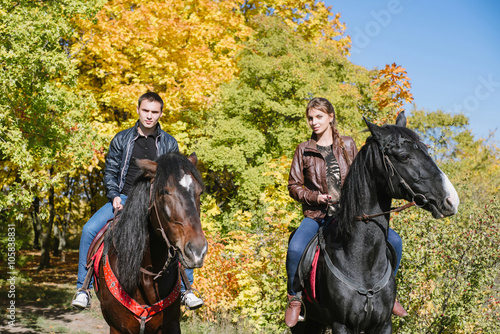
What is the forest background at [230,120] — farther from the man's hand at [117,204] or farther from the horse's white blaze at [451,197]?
the man's hand at [117,204]

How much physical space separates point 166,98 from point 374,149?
10.0 meters

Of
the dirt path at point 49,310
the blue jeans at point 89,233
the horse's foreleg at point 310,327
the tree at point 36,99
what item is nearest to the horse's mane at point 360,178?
the horse's foreleg at point 310,327

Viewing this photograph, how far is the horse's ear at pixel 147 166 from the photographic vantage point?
3.50 metres

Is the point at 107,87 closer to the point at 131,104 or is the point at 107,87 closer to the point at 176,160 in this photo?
the point at 131,104

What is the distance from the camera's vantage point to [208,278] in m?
9.30

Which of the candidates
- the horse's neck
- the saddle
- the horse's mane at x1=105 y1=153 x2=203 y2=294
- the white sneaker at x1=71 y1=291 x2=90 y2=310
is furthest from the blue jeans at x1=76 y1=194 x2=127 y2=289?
the horse's neck

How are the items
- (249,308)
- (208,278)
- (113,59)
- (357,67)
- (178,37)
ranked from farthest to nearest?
(357,67) → (178,37) → (113,59) → (208,278) → (249,308)

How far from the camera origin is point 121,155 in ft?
14.7

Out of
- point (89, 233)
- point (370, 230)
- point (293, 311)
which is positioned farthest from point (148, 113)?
point (293, 311)

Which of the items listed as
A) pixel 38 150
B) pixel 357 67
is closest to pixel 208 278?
pixel 38 150

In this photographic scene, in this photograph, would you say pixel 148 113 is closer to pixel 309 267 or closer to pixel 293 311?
pixel 309 267

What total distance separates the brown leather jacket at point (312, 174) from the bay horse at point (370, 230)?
1.53ft

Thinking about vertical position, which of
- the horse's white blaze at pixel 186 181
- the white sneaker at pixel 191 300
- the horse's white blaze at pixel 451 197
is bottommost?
the white sneaker at pixel 191 300

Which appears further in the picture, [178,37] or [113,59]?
[178,37]
